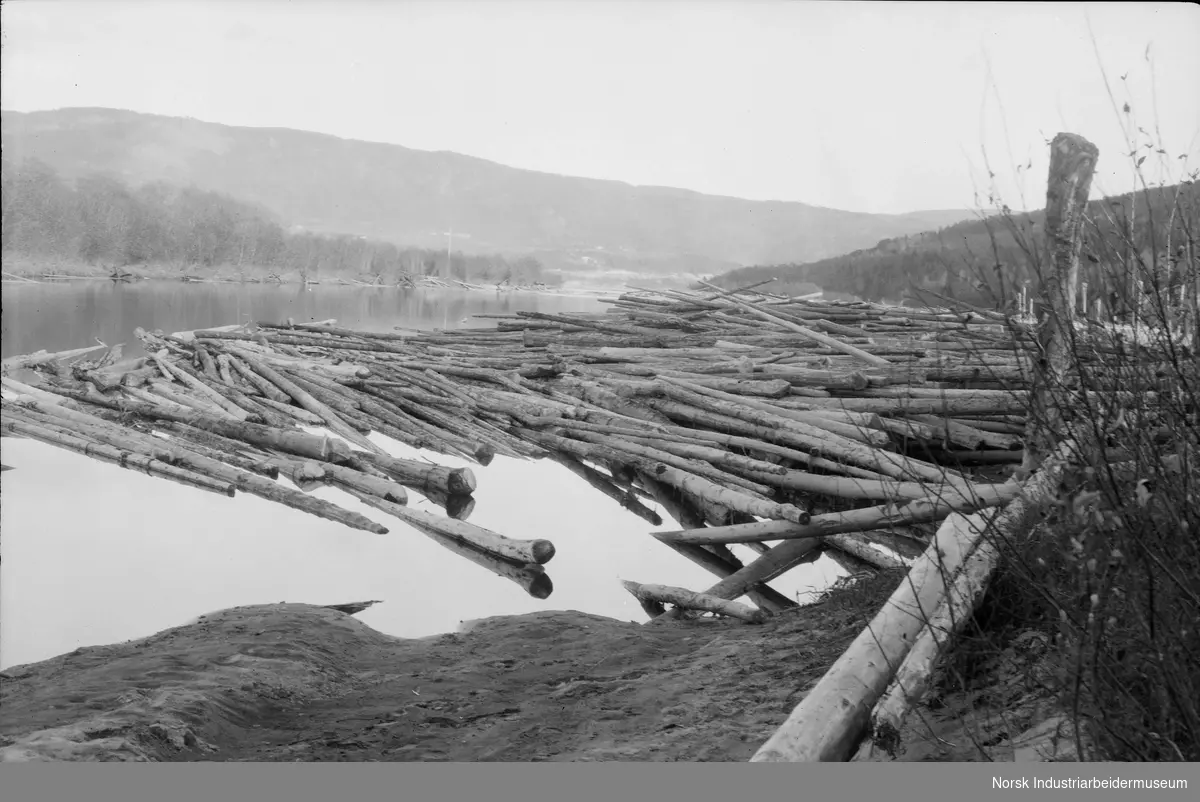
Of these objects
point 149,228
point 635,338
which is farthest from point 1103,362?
point 149,228

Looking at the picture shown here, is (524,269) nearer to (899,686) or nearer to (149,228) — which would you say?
(149,228)

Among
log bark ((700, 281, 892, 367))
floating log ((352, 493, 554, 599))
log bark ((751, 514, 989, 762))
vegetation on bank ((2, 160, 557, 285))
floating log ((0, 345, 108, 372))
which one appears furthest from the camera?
floating log ((0, 345, 108, 372))

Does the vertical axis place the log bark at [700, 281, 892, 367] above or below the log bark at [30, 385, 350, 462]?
above

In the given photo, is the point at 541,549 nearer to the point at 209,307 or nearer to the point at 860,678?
the point at 860,678

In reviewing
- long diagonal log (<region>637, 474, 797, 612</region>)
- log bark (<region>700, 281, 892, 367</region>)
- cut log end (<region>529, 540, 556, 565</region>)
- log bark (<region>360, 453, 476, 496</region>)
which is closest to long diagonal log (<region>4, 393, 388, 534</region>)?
log bark (<region>360, 453, 476, 496</region>)

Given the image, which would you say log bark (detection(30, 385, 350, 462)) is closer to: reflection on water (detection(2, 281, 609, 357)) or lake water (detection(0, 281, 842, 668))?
lake water (detection(0, 281, 842, 668))

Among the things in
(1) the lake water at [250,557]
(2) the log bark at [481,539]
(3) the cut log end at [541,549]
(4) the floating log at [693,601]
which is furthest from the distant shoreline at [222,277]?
(4) the floating log at [693,601]
